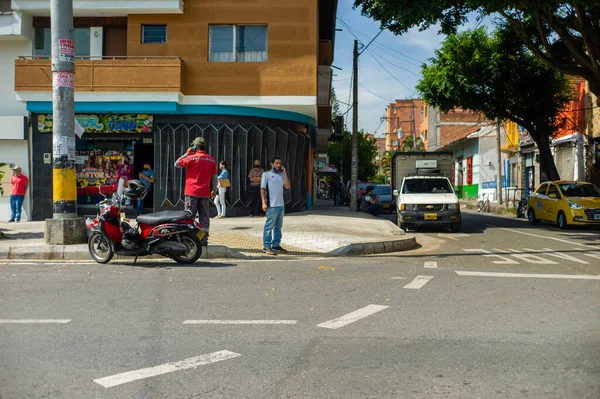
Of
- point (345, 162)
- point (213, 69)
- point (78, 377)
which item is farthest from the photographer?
point (345, 162)

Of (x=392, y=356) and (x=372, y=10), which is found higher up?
(x=372, y=10)

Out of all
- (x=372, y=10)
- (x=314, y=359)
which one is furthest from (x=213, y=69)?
(x=314, y=359)

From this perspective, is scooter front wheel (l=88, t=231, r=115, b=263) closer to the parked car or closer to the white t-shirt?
the white t-shirt

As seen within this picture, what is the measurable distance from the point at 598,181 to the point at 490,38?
8.39 m

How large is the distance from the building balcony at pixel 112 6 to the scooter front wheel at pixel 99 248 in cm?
1032

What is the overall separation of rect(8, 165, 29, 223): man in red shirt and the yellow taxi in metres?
16.8

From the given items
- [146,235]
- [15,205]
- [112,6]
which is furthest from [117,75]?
[146,235]

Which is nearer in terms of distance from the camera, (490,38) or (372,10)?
(372,10)

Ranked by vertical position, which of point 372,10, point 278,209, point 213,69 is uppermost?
point 372,10

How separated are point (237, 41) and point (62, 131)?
8770mm

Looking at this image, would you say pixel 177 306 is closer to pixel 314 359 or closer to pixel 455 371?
pixel 314 359

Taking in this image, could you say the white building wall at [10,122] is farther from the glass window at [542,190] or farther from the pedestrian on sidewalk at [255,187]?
the glass window at [542,190]

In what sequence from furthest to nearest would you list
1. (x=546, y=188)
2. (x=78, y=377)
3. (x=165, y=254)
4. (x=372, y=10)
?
(x=546, y=188)
(x=372, y=10)
(x=165, y=254)
(x=78, y=377)

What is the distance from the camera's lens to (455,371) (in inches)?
155
